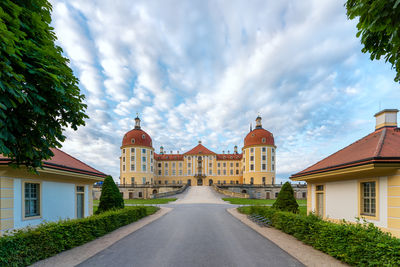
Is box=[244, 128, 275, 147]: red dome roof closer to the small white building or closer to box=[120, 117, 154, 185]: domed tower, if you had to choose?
box=[120, 117, 154, 185]: domed tower

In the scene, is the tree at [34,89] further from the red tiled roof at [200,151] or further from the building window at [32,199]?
the red tiled roof at [200,151]

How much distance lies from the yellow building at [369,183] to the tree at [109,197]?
41.9 ft

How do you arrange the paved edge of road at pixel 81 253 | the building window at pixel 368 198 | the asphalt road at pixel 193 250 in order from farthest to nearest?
the building window at pixel 368 198
the asphalt road at pixel 193 250
the paved edge of road at pixel 81 253

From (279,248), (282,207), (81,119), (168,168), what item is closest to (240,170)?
(168,168)

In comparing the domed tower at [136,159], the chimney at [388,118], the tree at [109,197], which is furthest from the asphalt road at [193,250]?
the domed tower at [136,159]

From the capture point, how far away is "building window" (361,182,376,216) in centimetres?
875

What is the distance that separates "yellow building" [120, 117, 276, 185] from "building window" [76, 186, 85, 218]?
42.5 metres

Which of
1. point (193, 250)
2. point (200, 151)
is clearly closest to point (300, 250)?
point (193, 250)

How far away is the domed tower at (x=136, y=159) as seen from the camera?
5434 centimetres

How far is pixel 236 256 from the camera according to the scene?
23.6 ft

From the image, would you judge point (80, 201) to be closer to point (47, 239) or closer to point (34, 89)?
point (47, 239)

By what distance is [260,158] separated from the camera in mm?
54344

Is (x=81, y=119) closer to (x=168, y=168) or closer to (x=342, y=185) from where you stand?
(x=342, y=185)

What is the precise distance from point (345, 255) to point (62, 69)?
370 inches
